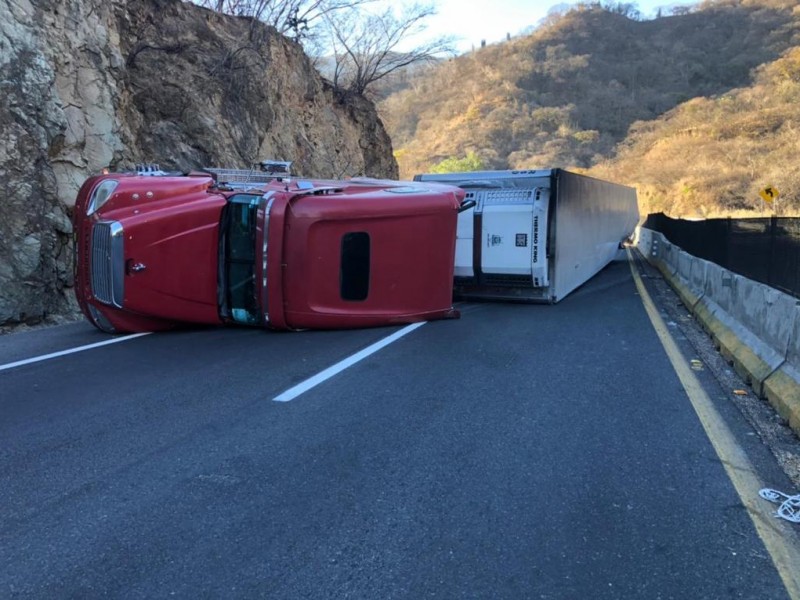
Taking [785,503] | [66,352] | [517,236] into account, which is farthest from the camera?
[517,236]

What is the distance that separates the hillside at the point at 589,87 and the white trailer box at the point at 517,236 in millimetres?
62387

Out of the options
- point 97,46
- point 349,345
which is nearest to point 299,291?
point 349,345

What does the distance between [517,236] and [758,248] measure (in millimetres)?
3958

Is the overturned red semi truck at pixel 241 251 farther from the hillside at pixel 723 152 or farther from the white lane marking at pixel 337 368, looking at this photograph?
the hillside at pixel 723 152

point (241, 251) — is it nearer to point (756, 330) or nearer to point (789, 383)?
point (756, 330)

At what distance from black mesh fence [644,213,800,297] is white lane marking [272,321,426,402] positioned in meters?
4.53

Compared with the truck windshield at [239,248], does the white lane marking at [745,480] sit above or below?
below

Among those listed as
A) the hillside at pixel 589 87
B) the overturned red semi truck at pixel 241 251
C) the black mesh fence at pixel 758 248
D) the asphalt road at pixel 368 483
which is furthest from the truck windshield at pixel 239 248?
the hillside at pixel 589 87

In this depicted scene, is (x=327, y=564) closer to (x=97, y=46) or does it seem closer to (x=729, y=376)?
(x=729, y=376)

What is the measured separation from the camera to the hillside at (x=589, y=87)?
294 ft

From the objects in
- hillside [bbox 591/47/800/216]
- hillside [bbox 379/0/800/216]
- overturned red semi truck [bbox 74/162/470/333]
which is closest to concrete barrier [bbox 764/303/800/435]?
overturned red semi truck [bbox 74/162/470/333]

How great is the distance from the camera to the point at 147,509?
3.71 m

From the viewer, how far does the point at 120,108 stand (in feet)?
42.7

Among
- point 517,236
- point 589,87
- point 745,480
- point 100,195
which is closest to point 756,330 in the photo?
point 745,480
